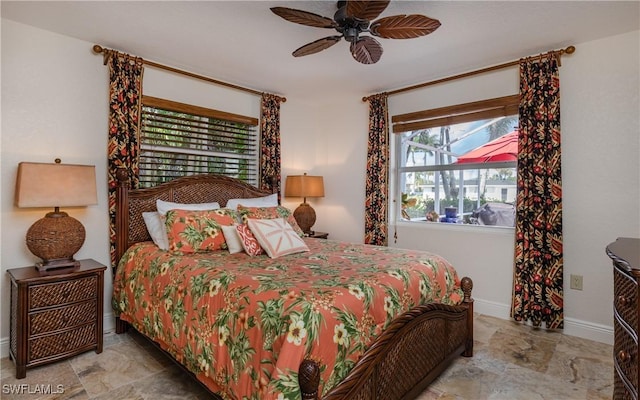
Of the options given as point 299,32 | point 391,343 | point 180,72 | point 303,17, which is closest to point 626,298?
point 391,343

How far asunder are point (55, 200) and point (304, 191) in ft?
8.11

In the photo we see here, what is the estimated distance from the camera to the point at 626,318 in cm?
120

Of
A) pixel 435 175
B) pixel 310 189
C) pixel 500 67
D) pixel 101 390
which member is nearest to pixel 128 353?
pixel 101 390

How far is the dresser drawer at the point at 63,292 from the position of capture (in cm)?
222

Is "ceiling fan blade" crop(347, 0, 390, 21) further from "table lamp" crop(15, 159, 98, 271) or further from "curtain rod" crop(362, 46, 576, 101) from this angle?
"table lamp" crop(15, 159, 98, 271)

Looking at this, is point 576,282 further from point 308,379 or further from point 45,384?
point 45,384

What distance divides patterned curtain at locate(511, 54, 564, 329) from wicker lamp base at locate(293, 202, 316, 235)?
90.0 inches

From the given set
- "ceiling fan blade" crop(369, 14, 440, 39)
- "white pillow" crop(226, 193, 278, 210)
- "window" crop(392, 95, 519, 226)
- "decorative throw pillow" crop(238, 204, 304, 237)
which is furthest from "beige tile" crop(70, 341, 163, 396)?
"window" crop(392, 95, 519, 226)

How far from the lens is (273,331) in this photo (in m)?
1.40

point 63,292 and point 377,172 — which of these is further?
point 377,172

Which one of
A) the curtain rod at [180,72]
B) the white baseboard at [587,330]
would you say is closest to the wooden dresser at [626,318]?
the white baseboard at [587,330]

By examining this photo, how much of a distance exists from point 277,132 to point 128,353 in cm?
274

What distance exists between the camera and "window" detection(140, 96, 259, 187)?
10.5ft

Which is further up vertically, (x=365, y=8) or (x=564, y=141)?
(x=365, y=8)
